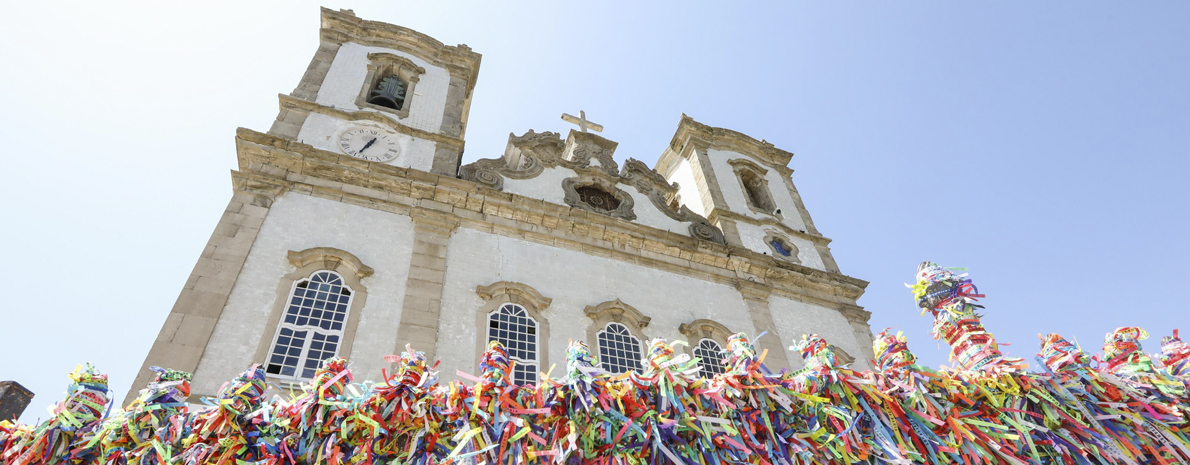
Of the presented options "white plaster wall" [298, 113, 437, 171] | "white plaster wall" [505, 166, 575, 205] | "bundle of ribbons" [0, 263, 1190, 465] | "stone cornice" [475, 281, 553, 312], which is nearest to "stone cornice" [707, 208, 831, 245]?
"white plaster wall" [505, 166, 575, 205]

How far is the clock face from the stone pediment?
4.79ft

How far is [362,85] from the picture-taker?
47.4 ft

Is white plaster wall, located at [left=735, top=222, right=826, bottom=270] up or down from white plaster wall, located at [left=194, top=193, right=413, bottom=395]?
up

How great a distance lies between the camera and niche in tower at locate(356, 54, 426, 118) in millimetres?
14134

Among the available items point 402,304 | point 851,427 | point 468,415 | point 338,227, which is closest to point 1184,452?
point 851,427

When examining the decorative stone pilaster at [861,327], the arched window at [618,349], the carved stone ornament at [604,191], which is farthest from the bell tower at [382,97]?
the decorative stone pilaster at [861,327]

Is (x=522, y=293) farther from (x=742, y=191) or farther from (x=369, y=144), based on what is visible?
(x=742, y=191)

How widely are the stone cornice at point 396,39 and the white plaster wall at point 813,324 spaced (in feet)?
31.1

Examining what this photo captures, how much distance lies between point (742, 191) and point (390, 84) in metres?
9.33

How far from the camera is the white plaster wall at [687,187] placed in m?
16.9

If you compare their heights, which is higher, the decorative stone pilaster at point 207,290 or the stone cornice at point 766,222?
the stone cornice at point 766,222

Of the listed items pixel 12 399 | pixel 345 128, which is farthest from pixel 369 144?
pixel 12 399

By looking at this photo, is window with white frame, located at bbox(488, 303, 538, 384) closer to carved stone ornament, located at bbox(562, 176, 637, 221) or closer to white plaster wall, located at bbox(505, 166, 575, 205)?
white plaster wall, located at bbox(505, 166, 575, 205)

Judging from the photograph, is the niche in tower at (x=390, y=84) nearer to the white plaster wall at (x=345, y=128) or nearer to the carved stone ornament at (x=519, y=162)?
the white plaster wall at (x=345, y=128)
